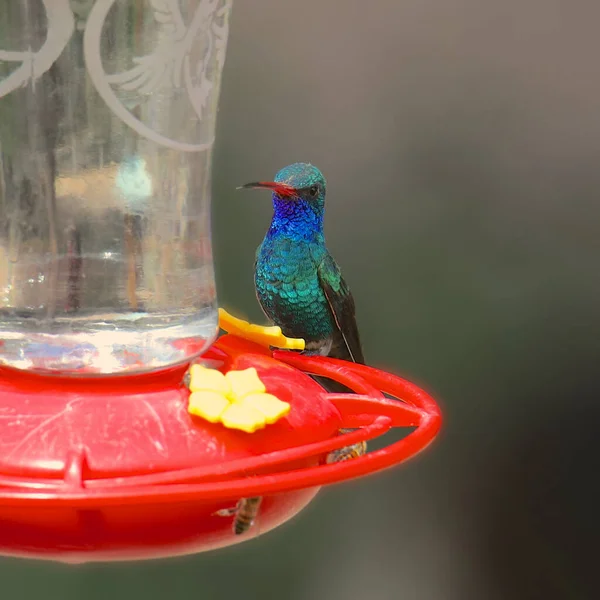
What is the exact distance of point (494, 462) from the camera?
287cm

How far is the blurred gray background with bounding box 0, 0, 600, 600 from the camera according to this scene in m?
2.69

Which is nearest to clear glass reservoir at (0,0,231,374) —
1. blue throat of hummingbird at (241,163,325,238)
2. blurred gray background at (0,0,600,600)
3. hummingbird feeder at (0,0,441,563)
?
hummingbird feeder at (0,0,441,563)

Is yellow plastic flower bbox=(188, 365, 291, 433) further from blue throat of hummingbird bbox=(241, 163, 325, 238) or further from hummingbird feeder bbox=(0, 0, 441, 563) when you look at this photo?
blue throat of hummingbird bbox=(241, 163, 325, 238)

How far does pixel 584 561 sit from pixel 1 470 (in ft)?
8.60

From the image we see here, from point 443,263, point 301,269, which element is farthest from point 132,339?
point 443,263

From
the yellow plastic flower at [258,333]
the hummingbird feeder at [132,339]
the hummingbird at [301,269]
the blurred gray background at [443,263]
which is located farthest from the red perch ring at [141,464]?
the blurred gray background at [443,263]

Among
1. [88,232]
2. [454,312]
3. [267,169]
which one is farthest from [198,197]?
[454,312]

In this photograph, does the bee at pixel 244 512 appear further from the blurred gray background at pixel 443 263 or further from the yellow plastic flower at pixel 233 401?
the blurred gray background at pixel 443 263

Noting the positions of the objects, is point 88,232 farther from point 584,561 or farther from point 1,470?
point 584,561

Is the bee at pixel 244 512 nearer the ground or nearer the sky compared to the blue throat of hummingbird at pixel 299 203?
nearer the ground

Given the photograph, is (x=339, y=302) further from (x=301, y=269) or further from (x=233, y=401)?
(x=233, y=401)

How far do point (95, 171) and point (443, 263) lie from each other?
1972 mm

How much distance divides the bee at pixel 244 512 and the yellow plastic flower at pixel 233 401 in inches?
2.6

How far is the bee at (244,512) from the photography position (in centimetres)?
74
